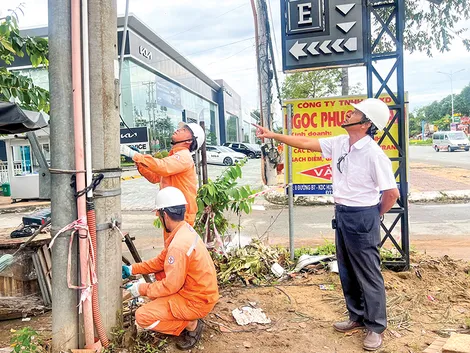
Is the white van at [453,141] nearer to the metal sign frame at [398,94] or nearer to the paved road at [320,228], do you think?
the paved road at [320,228]

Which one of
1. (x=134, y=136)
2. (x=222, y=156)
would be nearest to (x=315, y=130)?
(x=134, y=136)

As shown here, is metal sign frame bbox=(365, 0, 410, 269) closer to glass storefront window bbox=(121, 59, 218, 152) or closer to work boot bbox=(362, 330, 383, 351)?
work boot bbox=(362, 330, 383, 351)

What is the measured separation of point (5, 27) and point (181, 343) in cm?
383

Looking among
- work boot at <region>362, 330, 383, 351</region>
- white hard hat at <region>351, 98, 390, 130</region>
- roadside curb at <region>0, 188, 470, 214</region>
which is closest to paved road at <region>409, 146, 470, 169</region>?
roadside curb at <region>0, 188, 470, 214</region>

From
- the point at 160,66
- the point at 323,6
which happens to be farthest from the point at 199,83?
the point at 323,6

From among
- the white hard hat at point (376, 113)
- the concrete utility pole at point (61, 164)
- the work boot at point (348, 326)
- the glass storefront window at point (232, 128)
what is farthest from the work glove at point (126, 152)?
the glass storefront window at point (232, 128)

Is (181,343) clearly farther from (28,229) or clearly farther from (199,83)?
(199,83)

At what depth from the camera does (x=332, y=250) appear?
550 cm

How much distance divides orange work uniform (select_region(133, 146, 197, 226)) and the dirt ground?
3.80ft

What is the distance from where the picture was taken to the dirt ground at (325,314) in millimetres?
3334

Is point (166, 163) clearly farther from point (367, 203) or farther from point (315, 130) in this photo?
point (315, 130)

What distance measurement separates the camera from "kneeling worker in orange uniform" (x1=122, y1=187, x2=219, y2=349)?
9.82 ft

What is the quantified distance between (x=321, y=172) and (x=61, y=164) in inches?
162

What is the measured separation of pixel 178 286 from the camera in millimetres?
3010
